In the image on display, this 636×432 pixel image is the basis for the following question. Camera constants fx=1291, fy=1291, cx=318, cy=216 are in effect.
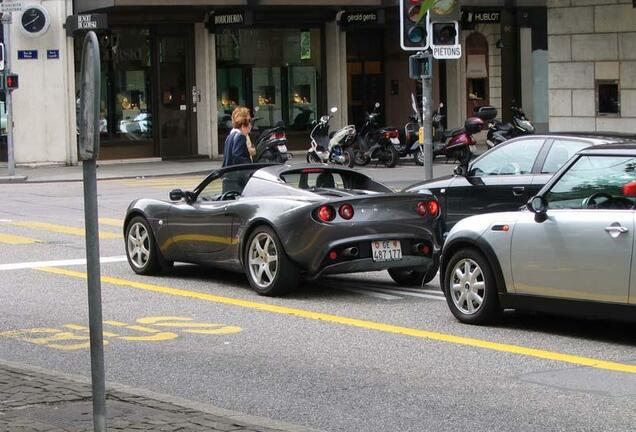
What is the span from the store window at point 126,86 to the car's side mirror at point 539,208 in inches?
1026

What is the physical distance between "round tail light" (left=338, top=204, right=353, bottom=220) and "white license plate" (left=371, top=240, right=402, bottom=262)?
36 cm

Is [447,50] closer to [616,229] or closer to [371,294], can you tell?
[371,294]

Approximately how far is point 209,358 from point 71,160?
84.6 feet

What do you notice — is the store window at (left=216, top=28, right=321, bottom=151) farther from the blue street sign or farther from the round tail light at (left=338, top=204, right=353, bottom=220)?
the round tail light at (left=338, top=204, right=353, bottom=220)

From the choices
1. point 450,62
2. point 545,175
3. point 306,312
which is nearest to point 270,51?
point 450,62

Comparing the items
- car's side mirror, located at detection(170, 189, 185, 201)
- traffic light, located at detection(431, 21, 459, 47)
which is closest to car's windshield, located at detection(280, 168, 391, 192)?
car's side mirror, located at detection(170, 189, 185, 201)

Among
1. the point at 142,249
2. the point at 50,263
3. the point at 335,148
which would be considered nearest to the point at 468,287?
the point at 142,249

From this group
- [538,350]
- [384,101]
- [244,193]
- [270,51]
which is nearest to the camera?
[538,350]

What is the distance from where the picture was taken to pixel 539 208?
978cm

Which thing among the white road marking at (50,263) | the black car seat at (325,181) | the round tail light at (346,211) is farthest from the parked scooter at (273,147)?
the round tail light at (346,211)

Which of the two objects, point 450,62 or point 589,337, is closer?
point 589,337

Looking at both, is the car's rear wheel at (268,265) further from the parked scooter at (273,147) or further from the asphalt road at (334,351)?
the parked scooter at (273,147)

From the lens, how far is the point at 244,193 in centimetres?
1295

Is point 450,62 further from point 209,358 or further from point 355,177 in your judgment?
point 209,358
